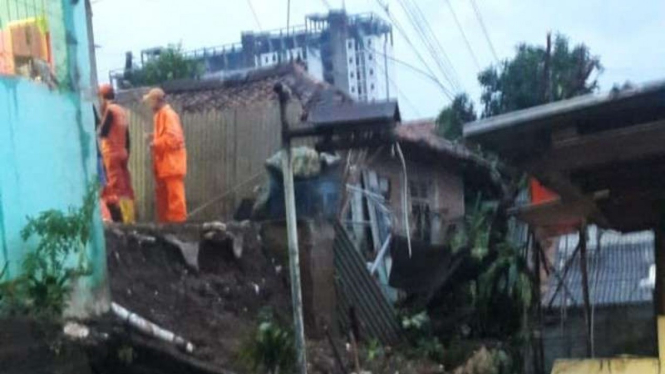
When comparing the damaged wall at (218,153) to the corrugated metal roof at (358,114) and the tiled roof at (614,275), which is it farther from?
the corrugated metal roof at (358,114)

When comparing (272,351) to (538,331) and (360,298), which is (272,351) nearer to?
(360,298)

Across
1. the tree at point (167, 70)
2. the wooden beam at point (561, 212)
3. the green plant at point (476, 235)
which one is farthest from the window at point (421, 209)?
the wooden beam at point (561, 212)

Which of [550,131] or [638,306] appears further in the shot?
[638,306]

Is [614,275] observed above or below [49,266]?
below

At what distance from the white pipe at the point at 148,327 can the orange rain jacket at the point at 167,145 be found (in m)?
3.82

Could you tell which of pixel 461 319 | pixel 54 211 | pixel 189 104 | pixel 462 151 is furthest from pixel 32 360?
pixel 462 151

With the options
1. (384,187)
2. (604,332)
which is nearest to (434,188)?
(384,187)

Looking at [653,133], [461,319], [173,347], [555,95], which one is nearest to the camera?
[653,133]

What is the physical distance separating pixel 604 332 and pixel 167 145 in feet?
17.1

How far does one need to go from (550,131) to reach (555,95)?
1328 cm

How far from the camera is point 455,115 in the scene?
22.9 metres

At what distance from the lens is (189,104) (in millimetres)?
17203

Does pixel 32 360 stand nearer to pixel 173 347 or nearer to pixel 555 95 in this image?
pixel 173 347

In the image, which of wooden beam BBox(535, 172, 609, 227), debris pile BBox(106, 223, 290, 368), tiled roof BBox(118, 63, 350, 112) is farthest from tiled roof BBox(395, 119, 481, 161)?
wooden beam BBox(535, 172, 609, 227)
